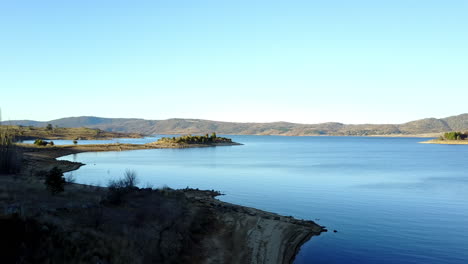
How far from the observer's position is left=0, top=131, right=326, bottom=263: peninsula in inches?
484

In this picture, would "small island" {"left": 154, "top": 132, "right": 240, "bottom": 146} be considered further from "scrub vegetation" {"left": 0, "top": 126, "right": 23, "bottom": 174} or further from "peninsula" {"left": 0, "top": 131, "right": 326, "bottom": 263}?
"peninsula" {"left": 0, "top": 131, "right": 326, "bottom": 263}

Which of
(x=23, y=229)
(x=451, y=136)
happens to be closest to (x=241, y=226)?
(x=23, y=229)

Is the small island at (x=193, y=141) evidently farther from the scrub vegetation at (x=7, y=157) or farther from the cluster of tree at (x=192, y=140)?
the scrub vegetation at (x=7, y=157)

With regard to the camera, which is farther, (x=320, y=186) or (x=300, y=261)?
(x=320, y=186)

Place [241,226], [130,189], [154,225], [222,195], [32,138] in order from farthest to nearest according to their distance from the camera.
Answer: [32,138]
[222,195]
[130,189]
[241,226]
[154,225]

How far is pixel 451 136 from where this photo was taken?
171625 mm

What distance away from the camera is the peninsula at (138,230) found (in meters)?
12.3

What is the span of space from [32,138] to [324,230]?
142584mm

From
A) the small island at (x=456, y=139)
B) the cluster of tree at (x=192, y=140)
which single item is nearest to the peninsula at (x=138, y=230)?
the cluster of tree at (x=192, y=140)

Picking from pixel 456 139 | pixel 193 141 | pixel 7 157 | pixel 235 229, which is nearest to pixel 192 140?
pixel 193 141

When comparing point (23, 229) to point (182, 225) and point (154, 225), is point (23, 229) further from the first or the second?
point (182, 225)

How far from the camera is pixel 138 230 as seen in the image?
16.0 metres

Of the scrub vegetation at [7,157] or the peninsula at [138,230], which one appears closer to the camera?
the peninsula at [138,230]

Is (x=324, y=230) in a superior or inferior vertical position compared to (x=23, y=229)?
inferior
